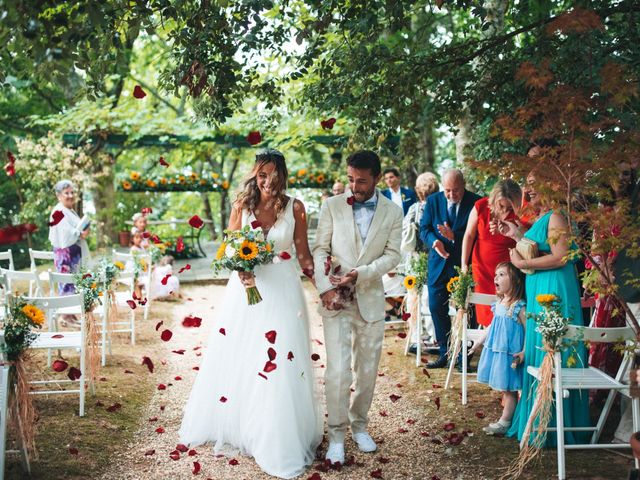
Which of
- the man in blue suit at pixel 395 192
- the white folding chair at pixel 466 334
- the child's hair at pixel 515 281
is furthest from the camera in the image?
the man in blue suit at pixel 395 192

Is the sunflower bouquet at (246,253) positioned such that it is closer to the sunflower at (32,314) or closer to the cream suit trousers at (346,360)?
the cream suit trousers at (346,360)

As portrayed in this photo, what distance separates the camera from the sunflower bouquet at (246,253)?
4.55 meters

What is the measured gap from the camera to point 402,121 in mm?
6707

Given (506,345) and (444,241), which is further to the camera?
(444,241)

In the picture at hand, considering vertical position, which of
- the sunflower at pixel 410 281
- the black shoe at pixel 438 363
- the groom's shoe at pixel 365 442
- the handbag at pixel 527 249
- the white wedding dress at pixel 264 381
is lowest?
the groom's shoe at pixel 365 442

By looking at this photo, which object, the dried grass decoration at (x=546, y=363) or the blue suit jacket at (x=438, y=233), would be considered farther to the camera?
the blue suit jacket at (x=438, y=233)

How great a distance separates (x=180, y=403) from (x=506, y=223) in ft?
10.8

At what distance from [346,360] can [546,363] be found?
1296mm

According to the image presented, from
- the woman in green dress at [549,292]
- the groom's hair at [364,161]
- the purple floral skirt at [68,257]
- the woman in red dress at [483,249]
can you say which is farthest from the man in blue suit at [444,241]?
the purple floral skirt at [68,257]

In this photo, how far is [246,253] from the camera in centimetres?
455

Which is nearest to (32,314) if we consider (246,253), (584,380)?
(246,253)

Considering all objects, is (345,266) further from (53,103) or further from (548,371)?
(53,103)

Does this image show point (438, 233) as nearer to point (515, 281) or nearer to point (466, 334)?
point (466, 334)

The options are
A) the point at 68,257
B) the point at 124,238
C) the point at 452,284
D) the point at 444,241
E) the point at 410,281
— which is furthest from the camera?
the point at 124,238
